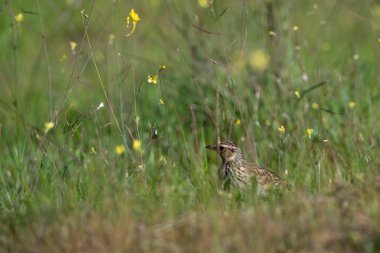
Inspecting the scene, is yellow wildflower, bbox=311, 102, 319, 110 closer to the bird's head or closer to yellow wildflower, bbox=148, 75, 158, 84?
the bird's head

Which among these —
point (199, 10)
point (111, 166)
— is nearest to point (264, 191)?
point (111, 166)

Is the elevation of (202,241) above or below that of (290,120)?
below

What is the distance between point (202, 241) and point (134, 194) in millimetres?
904

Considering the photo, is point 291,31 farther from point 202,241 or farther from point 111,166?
point 202,241

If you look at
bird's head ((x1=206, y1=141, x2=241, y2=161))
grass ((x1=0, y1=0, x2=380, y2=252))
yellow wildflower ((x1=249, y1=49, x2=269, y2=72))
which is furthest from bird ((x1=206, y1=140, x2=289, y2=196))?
yellow wildflower ((x1=249, y1=49, x2=269, y2=72))

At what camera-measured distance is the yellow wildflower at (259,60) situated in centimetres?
786

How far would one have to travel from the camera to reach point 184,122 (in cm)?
823

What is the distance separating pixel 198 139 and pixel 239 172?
1073 millimetres

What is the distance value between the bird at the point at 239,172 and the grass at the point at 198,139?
0.17m

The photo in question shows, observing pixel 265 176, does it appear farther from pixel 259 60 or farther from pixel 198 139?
pixel 259 60

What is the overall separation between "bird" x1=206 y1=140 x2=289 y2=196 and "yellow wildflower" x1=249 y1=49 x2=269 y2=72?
3.61 ft

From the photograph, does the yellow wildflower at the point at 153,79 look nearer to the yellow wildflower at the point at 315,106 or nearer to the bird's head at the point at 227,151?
the bird's head at the point at 227,151

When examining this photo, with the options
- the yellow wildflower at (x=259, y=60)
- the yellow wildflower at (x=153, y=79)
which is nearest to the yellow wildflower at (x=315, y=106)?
the yellow wildflower at (x=259, y=60)

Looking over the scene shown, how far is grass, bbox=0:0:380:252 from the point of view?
4648mm
